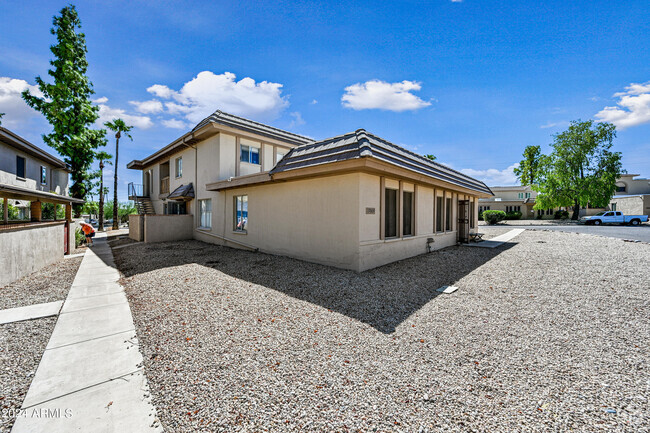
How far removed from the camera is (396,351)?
3.55 meters

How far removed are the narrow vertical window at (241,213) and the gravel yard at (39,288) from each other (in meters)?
5.75

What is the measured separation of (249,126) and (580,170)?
1583 inches

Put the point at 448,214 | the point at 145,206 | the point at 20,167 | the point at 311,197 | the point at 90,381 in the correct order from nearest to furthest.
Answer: the point at 90,381 → the point at 311,197 → the point at 448,214 → the point at 20,167 → the point at 145,206

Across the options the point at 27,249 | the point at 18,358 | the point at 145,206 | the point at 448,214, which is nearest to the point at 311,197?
the point at 18,358

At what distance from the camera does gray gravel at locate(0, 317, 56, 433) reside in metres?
2.60

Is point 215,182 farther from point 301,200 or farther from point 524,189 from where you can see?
point 524,189

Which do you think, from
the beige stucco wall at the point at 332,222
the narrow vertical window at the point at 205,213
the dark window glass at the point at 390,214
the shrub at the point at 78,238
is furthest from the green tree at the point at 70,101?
the dark window glass at the point at 390,214

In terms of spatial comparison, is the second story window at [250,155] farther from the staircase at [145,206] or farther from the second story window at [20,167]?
the second story window at [20,167]

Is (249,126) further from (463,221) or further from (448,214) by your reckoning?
(463,221)

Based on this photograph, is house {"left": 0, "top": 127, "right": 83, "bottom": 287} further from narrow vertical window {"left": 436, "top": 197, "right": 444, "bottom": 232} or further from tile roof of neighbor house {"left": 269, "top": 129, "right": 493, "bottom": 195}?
narrow vertical window {"left": 436, "top": 197, "right": 444, "bottom": 232}

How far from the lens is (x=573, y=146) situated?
32.5 m

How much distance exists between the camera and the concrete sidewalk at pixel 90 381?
238 centimetres

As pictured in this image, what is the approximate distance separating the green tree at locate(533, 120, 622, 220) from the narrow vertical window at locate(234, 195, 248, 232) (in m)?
36.9

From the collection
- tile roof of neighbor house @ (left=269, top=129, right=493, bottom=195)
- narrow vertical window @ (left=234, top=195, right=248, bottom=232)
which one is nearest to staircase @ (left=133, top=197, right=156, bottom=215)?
narrow vertical window @ (left=234, top=195, right=248, bottom=232)
